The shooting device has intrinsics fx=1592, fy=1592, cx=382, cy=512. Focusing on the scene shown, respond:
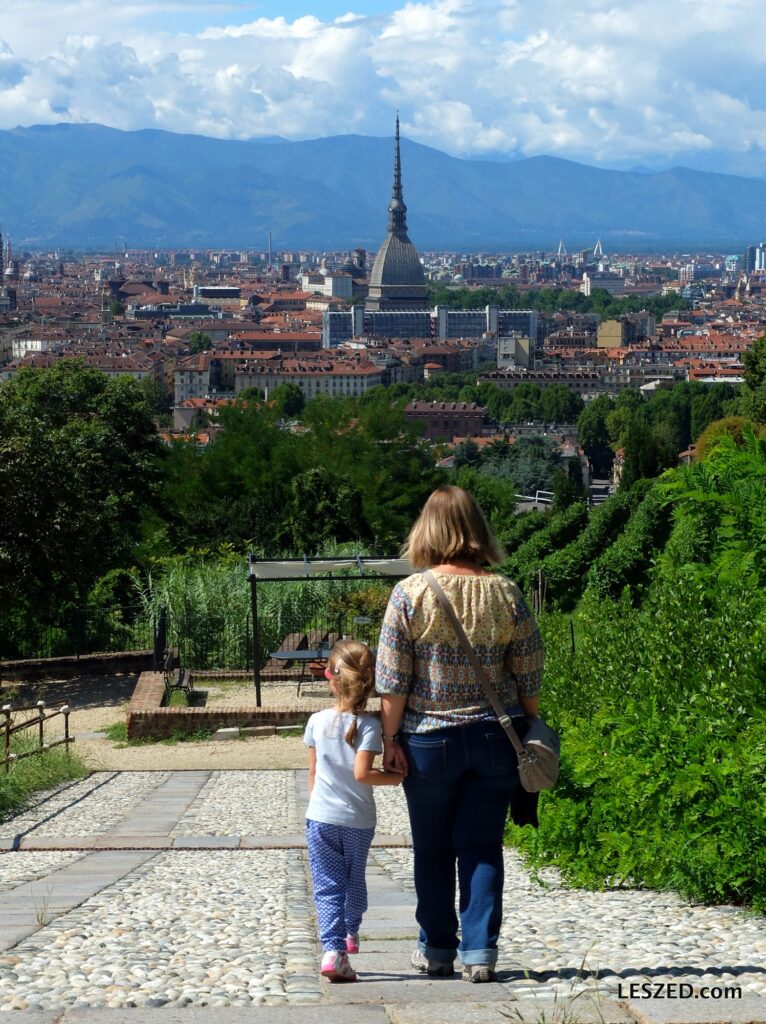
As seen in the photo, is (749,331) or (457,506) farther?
(749,331)

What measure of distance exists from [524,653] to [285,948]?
113 cm

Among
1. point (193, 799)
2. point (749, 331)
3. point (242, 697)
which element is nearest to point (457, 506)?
point (193, 799)

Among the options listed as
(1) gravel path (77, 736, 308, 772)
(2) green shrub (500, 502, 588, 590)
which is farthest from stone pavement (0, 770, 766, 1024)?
(2) green shrub (500, 502, 588, 590)

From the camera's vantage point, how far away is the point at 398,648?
4.04 metres

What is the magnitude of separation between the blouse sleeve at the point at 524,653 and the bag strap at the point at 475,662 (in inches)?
3.7

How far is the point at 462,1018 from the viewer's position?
3510mm

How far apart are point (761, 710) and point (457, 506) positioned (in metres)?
1.96

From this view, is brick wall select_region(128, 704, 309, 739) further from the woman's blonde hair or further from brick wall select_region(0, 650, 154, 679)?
the woman's blonde hair

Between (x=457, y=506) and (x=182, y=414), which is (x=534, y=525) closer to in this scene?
(x=457, y=506)

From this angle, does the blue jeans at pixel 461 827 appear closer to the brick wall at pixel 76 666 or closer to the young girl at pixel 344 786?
the young girl at pixel 344 786

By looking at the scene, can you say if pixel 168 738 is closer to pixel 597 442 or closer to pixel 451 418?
pixel 597 442

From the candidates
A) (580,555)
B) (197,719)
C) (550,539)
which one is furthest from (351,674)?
(550,539)

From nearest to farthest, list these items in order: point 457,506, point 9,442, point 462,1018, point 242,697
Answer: point 462,1018
point 457,506
point 242,697
point 9,442

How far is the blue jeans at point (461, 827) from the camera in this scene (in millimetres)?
4035
